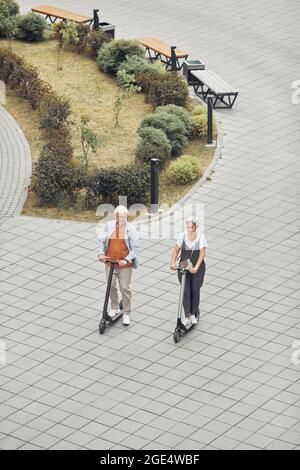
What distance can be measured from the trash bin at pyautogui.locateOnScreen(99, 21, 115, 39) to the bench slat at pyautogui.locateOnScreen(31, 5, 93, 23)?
454 mm

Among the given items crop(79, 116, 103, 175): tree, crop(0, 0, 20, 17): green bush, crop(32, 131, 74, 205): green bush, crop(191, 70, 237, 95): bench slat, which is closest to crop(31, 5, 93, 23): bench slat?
crop(0, 0, 20, 17): green bush

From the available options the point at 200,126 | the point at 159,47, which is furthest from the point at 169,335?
the point at 159,47

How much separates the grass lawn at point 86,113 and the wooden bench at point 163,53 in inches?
48.3

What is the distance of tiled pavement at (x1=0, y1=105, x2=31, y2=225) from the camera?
2048 cm

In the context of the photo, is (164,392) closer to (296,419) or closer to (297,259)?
(296,419)

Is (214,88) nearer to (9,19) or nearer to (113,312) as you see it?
(9,19)

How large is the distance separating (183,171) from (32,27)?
28.0 feet

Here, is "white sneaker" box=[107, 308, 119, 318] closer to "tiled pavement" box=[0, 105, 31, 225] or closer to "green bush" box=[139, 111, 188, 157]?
"tiled pavement" box=[0, 105, 31, 225]

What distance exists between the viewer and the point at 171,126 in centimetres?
2236

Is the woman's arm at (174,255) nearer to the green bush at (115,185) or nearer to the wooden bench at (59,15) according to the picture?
the green bush at (115,185)

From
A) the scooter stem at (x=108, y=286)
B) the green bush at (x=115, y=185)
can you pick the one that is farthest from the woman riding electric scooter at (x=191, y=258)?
the green bush at (x=115, y=185)

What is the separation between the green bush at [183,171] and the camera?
2117 centimetres
